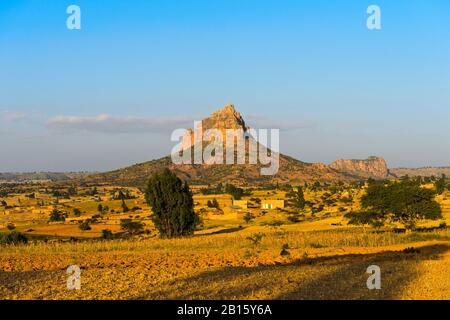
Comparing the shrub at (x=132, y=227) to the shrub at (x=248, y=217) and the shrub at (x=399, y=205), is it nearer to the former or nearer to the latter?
the shrub at (x=248, y=217)

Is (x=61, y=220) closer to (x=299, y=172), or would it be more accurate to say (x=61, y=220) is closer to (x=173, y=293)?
(x=173, y=293)

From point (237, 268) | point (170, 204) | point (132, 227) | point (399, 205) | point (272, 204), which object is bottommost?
point (132, 227)

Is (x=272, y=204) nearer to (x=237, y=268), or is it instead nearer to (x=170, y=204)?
(x=170, y=204)

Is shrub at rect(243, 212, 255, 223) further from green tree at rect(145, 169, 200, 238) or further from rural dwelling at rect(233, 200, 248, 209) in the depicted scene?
green tree at rect(145, 169, 200, 238)

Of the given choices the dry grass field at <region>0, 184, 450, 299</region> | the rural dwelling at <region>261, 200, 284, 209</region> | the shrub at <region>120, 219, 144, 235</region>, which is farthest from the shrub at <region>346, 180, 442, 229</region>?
the rural dwelling at <region>261, 200, 284, 209</region>

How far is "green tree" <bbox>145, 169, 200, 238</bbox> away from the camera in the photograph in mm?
A: 44875

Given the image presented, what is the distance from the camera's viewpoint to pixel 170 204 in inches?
1779

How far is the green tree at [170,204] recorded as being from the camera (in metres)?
44.9

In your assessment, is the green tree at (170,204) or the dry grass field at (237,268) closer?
the dry grass field at (237,268)

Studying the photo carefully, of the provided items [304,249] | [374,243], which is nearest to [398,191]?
[374,243]

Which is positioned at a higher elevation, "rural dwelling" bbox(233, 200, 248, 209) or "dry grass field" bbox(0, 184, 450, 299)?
"dry grass field" bbox(0, 184, 450, 299)

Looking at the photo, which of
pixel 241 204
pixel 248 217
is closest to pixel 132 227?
pixel 248 217

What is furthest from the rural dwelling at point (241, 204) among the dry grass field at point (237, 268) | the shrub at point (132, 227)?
the dry grass field at point (237, 268)
